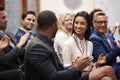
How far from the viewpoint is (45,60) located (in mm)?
2066

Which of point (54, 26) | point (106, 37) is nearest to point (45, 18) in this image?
point (54, 26)

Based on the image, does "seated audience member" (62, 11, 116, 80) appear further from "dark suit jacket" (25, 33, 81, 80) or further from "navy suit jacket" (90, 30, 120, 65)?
"dark suit jacket" (25, 33, 81, 80)

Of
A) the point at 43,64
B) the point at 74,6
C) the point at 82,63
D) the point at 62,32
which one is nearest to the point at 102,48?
the point at 62,32

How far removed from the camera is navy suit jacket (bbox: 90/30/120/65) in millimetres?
2984

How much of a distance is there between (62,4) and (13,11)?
2.85 feet

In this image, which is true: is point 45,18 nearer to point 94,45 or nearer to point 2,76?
point 2,76

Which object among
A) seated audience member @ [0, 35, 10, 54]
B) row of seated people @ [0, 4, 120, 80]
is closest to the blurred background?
row of seated people @ [0, 4, 120, 80]

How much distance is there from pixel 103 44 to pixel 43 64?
121 centimetres

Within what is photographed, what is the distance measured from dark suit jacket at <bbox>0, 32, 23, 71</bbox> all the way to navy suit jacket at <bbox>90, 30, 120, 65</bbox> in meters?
0.81

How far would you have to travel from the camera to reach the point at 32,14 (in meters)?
3.78

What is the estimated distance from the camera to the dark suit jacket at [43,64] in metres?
2.06

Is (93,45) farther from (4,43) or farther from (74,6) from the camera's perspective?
(74,6)

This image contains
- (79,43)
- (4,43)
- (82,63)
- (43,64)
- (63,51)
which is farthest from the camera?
(79,43)

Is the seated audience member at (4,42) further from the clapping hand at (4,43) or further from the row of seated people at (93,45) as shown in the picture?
the row of seated people at (93,45)
